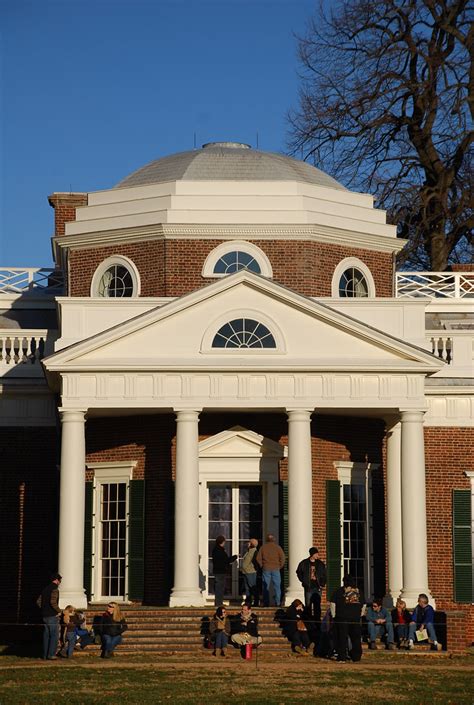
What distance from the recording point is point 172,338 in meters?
31.5

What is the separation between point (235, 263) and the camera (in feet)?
116

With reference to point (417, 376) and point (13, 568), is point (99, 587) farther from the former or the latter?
point (417, 376)

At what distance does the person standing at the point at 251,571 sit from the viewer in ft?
102

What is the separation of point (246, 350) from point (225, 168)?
7329mm

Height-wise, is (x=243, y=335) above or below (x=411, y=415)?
above

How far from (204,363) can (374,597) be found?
21.1 ft

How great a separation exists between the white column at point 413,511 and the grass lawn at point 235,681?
3244mm

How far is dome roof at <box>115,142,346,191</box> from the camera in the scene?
3719 centimetres

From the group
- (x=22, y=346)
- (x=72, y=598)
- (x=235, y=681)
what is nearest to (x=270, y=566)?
(x=72, y=598)

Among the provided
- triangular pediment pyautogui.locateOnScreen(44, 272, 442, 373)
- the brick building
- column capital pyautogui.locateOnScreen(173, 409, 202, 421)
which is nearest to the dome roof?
the brick building

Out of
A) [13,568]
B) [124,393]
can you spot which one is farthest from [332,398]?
[13,568]

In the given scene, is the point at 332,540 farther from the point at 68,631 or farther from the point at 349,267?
the point at 68,631

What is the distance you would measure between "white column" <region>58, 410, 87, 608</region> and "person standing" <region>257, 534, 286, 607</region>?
135 inches

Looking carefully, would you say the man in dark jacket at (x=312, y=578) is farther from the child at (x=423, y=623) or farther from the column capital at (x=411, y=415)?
the column capital at (x=411, y=415)
